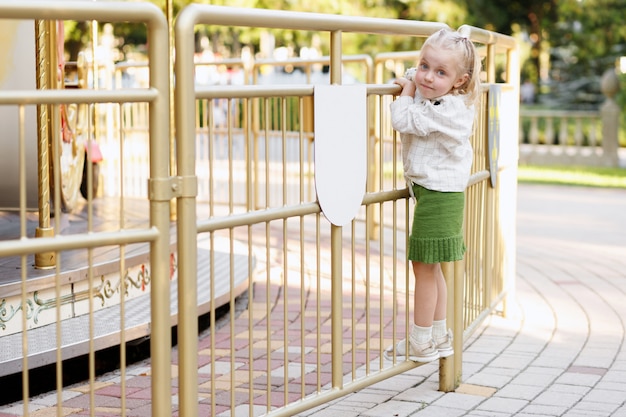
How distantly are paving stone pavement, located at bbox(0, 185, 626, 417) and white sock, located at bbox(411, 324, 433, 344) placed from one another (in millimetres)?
268

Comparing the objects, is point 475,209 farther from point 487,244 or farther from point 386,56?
point 386,56

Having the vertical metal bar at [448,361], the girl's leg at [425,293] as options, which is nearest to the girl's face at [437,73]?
the girl's leg at [425,293]

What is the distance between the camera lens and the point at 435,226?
452 centimetres

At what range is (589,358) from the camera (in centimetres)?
554

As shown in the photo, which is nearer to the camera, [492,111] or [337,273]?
[337,273]

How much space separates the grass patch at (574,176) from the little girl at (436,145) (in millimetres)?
11290

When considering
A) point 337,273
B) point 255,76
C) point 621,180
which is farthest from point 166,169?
point 621,180

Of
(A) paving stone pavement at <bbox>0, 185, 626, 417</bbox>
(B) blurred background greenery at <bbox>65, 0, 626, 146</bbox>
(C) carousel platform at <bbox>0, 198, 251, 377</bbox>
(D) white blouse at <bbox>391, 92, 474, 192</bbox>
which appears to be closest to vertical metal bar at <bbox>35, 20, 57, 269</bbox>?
(C) carousel platform at <bbox>0, 198, 251, 377</bbox>

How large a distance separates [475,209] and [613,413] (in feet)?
4.33

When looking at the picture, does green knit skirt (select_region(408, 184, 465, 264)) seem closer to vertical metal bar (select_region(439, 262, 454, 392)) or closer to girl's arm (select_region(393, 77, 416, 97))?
vertical metal bar (select_region(439, 262, 454, 392))

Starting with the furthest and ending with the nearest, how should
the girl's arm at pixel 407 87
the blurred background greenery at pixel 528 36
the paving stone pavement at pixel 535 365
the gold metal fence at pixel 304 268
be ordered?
the blurred background greenery at pixel 528 36
the paving stone pavement at pixel 535 365
the girl's arm at pixel 407 87
the gold metal fence at pixel 304 268

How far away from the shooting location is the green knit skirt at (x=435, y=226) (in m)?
4.49

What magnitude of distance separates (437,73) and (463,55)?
14 cm

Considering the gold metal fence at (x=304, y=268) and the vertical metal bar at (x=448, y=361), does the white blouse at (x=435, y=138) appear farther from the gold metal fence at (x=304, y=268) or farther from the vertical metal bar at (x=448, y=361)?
the vertical metal bar at (x=448, y=361)
